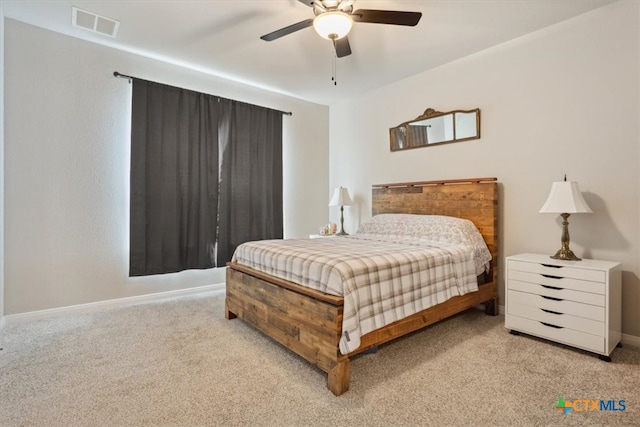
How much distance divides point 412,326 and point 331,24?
207cm

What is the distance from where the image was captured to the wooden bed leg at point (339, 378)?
180 cm

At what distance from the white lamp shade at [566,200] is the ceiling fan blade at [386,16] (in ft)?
5.40

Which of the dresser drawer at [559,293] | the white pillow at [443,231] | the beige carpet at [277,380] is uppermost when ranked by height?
the white pillow at [443,231]

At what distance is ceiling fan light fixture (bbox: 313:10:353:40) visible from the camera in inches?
80.1

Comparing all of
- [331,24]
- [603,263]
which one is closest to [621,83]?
[603,263]

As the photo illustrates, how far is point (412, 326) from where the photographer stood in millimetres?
2254

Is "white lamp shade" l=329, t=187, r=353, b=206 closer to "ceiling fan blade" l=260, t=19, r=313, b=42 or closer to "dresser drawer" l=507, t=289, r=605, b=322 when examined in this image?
"dresser drawer" l=507, t=289, r=605, b=322

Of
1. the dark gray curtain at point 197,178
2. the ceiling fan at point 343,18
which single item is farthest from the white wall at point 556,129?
the dark gray curtain at point 197,178

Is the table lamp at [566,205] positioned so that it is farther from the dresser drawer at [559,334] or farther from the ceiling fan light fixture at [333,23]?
the ceiling fan light fixture at [333,23]

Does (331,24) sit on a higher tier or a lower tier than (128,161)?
higher

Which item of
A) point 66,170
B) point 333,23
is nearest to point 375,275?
point 333,23

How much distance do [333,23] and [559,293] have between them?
8.07 feet

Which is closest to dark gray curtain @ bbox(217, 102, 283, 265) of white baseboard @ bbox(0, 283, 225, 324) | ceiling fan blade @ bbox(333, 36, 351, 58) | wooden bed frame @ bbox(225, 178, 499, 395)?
white baseboard @ bbox(0, 283, 225, 324)

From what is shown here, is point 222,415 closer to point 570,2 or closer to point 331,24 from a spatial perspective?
point 331,24
